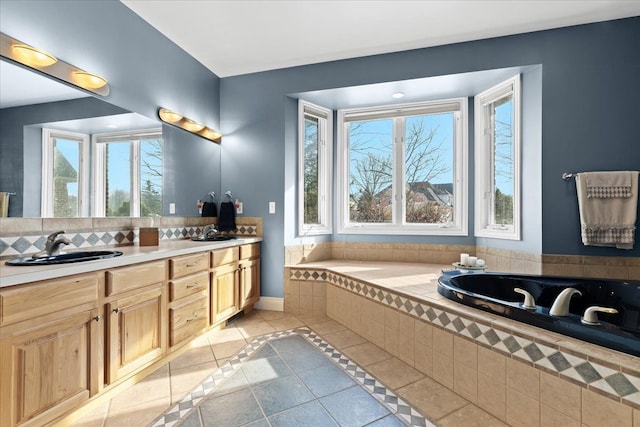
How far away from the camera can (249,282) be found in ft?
10.1

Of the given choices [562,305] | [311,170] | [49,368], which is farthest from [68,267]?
[311,170]

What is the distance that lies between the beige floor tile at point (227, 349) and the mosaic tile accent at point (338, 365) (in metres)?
0.05

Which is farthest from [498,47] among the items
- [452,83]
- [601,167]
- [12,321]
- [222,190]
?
[12,321]

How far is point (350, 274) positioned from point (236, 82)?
7.89 feet

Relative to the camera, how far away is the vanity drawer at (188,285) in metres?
2.13

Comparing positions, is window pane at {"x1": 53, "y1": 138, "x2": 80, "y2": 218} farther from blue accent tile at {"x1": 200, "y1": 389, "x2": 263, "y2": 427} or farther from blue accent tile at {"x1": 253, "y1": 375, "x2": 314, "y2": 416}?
blue accent tile at {"x1": 253, "y1": 375, "x2": 314, "y2": 416}

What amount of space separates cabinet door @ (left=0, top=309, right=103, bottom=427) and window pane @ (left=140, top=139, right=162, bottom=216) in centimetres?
118

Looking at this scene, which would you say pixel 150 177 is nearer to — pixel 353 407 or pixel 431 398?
pixel 353 407

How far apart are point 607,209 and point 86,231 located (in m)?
3.73

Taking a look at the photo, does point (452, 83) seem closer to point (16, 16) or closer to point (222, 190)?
point (222, 190)

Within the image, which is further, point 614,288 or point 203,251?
point 203,251

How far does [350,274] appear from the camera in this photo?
110 inches

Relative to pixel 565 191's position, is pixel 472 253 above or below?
below

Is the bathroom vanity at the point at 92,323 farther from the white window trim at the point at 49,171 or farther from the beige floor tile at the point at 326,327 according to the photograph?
the beige floor tile at the point at 326,327
